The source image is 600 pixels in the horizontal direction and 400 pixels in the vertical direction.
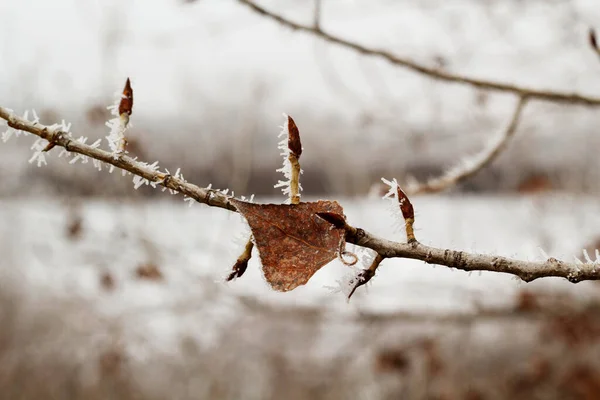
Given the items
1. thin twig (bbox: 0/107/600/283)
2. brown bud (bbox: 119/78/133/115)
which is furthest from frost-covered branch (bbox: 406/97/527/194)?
brown bud (bbox: 119/78/133/115)

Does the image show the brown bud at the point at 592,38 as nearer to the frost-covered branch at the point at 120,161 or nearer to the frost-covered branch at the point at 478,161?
the frost-covered branch at the point at 478,161

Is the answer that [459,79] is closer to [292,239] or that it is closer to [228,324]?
[292,239]

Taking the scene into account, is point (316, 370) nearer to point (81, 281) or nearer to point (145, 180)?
point (81, 281)

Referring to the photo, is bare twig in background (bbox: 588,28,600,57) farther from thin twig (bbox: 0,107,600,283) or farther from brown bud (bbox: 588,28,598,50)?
thin twig (bbox: 0,107,600,283)

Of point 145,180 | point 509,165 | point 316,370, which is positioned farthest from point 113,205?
point 145,180

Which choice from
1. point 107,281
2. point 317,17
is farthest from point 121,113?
point 107,281

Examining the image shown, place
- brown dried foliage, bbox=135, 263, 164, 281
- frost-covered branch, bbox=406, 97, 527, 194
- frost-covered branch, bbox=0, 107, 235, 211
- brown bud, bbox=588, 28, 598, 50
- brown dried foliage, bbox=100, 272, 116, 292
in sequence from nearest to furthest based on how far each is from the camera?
frost-covered branch, bbox=0, 107, 235, 211 → brown bud, bbox=588, 28, 598, 50 → frost-covered branch, bbox=406, 97, 527, 194 → brown dried foliage, bbox=135, 263, 164, 281 → brown dried foliage, bbox=100, 272, 116, 292

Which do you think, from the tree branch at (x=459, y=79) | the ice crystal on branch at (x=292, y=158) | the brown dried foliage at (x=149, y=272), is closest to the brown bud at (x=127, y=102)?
the ice crystal on branch at (x=292, y=158)
